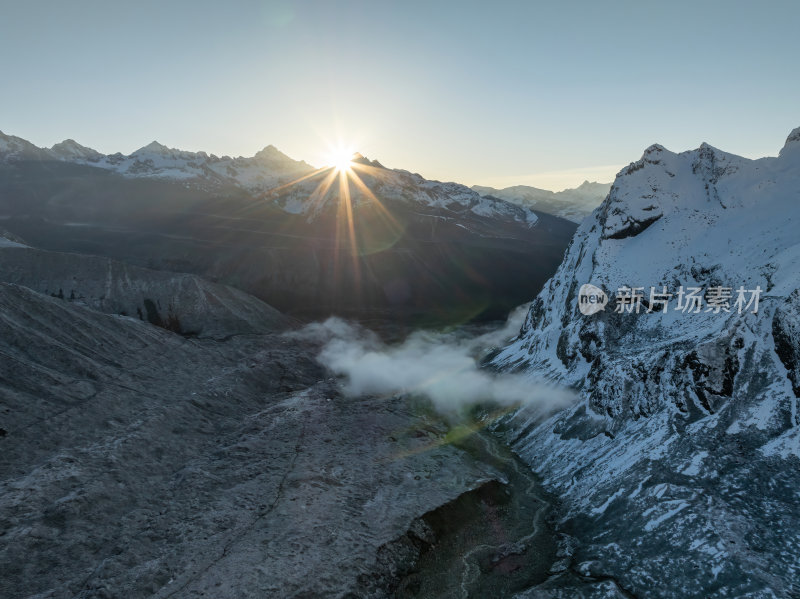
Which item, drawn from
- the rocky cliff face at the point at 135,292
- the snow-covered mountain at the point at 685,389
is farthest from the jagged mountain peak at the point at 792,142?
the rocky cliff face at the point at 135,292

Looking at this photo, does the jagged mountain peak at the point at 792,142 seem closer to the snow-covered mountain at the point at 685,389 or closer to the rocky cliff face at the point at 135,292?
the snow-covered mountain at the point at 685,389

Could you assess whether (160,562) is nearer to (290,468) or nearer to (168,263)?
(290,468)

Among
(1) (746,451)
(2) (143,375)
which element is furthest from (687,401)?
(2) (143,375)

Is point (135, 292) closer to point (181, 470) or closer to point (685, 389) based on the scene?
point (181, 470)

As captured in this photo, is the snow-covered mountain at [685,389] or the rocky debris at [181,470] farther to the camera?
the rocky debris at [181,470]
